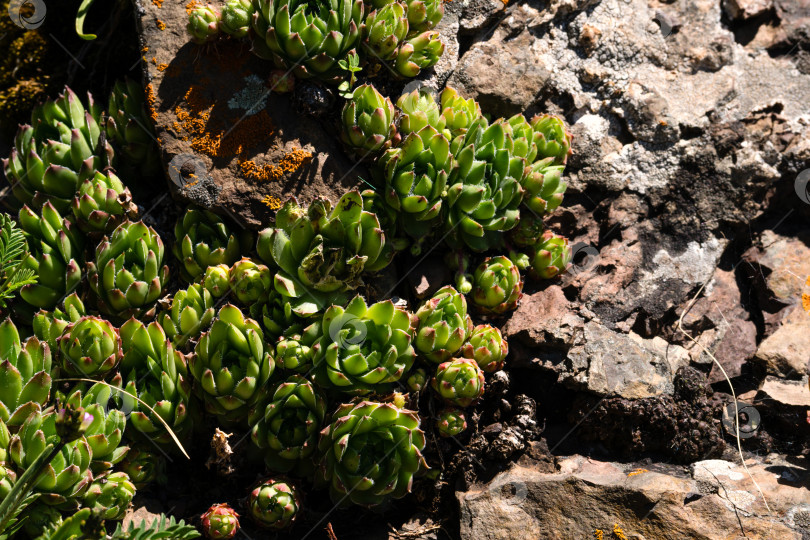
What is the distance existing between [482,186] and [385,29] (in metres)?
0.96

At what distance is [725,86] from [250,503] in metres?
3.63

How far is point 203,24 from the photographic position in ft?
10.9

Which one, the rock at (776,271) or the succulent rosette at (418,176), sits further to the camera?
the rock at (776,271)

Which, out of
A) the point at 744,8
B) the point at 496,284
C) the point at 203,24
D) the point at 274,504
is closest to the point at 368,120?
the point at 203,24

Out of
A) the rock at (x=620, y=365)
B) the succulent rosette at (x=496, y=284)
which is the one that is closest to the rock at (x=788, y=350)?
the rock at (x=620, y=365)

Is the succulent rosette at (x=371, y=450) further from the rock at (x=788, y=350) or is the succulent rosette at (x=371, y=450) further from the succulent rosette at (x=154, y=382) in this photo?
the rock at (x=788, y=350)

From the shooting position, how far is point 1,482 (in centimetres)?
259

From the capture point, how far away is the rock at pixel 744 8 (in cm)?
421

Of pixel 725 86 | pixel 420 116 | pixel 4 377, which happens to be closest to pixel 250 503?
pixel 4 377

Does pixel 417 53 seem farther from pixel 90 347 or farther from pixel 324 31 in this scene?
pixel 90 347

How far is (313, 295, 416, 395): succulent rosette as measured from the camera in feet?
9.77

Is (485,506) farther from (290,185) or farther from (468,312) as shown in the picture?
(290,185)

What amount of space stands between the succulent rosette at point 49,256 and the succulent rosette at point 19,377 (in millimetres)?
359

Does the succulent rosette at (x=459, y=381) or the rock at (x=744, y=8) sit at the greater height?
the rock at (x=744, y=8)
